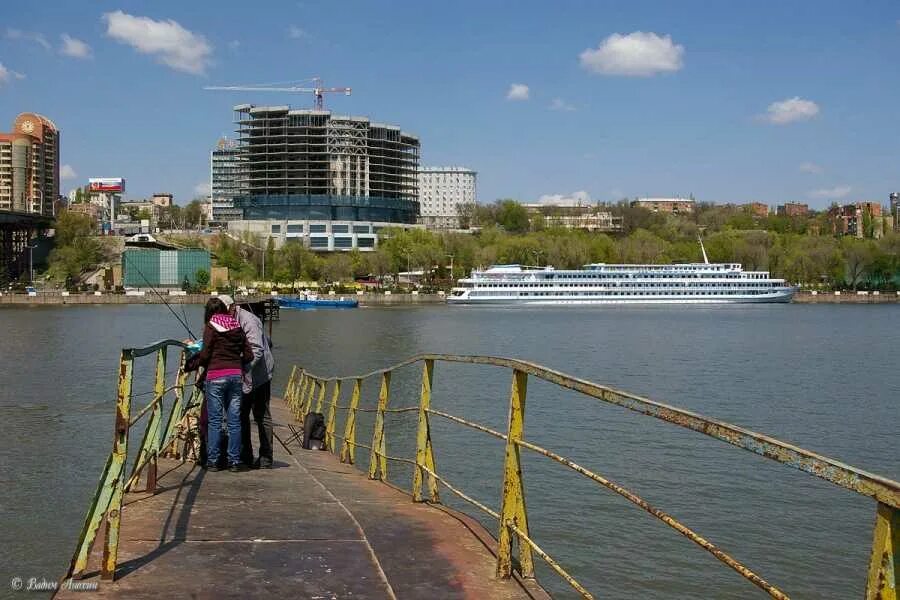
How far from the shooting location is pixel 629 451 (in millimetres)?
23203

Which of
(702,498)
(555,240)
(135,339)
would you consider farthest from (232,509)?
(555,240)

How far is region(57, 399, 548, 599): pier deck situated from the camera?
6.28 meters

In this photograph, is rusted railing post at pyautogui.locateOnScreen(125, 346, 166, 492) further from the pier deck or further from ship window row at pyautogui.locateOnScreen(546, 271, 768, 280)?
ship window row at pyautogui.locateOnScreen(546, 271, 768, 280)

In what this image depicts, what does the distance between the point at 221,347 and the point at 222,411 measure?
742mm

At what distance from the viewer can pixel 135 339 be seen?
3004 inches

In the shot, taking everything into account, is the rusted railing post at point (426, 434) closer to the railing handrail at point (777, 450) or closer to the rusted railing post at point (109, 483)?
the rusted railing post at point (109, 483)

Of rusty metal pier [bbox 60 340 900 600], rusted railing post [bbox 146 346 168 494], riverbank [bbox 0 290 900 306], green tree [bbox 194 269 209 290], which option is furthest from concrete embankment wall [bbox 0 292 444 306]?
rusty metal pier [bbox 60 340 900 600]

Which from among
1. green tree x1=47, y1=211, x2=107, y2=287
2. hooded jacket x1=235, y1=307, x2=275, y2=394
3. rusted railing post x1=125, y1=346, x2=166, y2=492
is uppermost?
green tree x1=47, y1=211, x2=107, y2=287

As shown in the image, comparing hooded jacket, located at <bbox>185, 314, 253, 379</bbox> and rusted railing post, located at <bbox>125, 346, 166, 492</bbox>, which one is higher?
hooded jacket, located at <bbox>185, 314, 253, 379</bbox>

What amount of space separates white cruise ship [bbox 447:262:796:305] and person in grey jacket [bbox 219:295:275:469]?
441 ft

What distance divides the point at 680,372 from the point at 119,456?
43556mm

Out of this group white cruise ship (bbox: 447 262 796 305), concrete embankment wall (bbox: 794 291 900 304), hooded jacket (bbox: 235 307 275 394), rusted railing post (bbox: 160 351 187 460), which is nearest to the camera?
hooded jacket (bbox: 235 307 275 394)

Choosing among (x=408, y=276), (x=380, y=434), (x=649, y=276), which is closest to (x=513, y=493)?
(x=380, y=434)

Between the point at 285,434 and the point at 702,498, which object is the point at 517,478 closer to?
the point at 702,498
